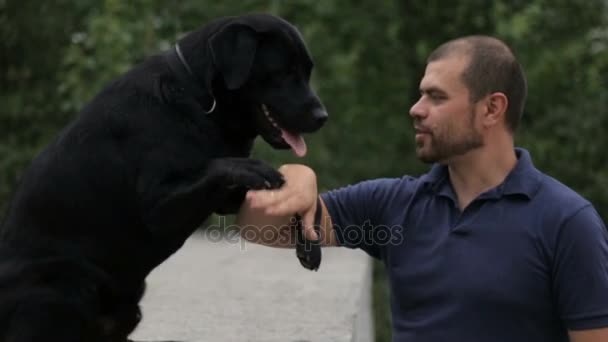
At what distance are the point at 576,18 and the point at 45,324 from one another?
25.6ft

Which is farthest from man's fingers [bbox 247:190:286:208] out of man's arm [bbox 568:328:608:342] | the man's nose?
man's arm [bbox 568:328:608:342]

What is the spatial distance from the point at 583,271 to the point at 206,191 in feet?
3.44

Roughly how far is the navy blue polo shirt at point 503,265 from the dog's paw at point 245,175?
0.56 meters

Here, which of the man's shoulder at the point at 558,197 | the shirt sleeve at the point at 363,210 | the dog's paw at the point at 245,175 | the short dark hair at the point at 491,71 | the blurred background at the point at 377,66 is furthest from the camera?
the blurred background at the point at 377,66

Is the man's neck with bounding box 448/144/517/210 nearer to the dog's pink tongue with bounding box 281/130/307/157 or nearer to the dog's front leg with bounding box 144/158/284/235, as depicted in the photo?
the dog's pink tongue with bounding box 281/130/307/157

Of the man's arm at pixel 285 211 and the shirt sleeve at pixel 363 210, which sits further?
the shirt sleeve at pixel 363 210

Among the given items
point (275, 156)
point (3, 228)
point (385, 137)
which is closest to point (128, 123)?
point (3, 228)

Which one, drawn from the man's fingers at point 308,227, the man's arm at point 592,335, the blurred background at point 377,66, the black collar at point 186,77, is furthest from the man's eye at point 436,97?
the blurred background at point 377,66

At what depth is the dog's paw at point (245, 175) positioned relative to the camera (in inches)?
105

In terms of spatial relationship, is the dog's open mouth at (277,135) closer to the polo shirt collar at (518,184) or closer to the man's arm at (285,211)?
the man's arm at (285,211)

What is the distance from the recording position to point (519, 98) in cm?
303

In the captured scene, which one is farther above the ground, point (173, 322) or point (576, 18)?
point (173, 322)

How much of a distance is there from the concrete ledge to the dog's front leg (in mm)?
987

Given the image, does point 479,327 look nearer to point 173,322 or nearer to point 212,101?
point 212,101
